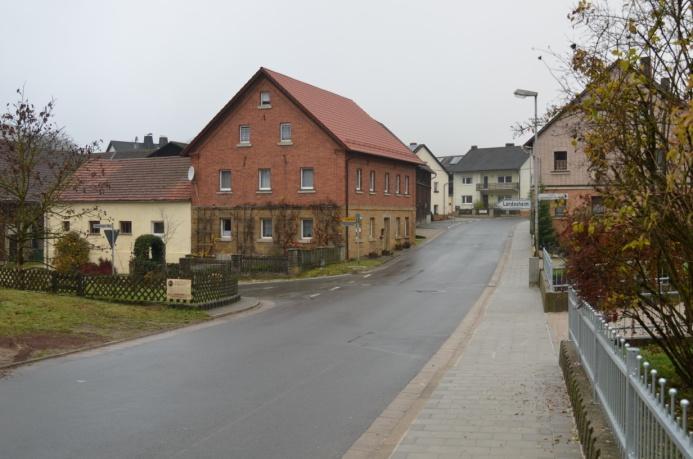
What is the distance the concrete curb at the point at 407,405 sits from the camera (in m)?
7.86

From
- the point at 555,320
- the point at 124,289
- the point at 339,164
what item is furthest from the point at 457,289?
the point at 339,164

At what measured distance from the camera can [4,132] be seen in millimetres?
23453

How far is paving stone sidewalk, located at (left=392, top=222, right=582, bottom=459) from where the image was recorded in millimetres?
7559

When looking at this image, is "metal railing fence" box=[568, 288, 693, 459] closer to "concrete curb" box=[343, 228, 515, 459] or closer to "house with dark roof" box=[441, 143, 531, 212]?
"concrete curb" box=[343, 228, 515, 459]

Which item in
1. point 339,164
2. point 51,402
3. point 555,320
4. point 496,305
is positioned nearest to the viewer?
point 51,402

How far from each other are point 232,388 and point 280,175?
1236 inches

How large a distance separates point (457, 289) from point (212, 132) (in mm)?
21703

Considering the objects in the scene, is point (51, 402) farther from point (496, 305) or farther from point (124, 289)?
point (496, 305)

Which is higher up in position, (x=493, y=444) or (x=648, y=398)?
(x=648, y=398)

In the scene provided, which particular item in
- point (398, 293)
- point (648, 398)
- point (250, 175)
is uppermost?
point (250, 175)

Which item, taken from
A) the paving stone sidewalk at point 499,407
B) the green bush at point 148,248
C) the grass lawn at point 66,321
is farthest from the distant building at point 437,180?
the paving stone sidewalk at point 499,407

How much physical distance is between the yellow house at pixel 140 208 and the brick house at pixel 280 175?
3.72 ft

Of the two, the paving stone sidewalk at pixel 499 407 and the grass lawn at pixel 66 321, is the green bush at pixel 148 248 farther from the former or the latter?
the paving stone sidewalk at pixel 499 407

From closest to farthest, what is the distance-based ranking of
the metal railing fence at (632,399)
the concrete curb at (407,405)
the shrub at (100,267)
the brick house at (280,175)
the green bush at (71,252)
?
→ the metal railing fence at (632,399)
the concrete curb at (407,405)
the green bush at (71,252)
the brick house at (280,175)
the shrub at (100,267)
